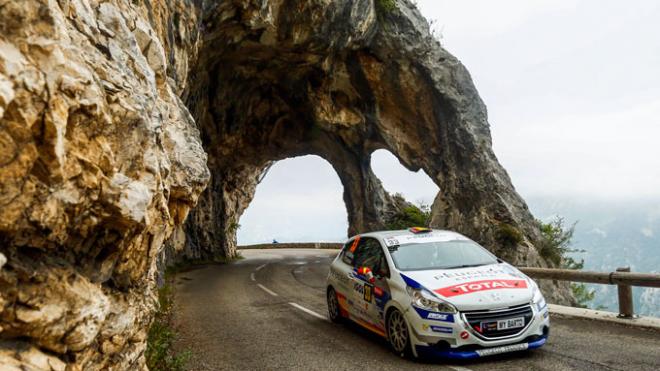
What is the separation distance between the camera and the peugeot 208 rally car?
6.03 m

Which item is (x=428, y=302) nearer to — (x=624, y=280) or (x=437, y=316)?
(x=437, y=316)

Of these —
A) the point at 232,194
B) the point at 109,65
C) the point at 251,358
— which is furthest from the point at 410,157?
the point at 109,65

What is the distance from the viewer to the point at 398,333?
21.9 feet

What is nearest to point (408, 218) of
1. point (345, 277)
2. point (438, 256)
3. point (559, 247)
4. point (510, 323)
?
point (559, 247)

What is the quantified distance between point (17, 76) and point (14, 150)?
1.57 feet

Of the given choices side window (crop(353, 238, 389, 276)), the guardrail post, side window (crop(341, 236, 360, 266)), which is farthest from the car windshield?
the guardrail post

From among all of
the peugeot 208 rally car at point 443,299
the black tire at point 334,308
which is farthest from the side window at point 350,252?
the black tire at point 334,308

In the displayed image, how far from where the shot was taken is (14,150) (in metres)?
3.22

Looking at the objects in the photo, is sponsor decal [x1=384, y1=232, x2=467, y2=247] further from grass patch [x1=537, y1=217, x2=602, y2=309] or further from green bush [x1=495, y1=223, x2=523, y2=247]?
grass patch [x1=537, y1=217, x2=602, y2=309]

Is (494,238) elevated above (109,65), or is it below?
below

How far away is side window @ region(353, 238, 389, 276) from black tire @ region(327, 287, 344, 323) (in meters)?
0.93

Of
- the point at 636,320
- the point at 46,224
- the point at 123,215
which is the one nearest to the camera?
the point at 46,224

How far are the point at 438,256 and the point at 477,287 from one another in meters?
1.21

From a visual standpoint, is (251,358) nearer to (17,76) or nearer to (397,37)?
(17,76)
